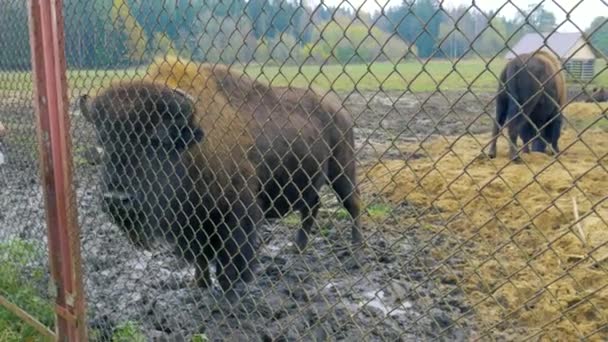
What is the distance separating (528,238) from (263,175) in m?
2.94

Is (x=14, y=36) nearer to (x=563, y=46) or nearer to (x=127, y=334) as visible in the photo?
(x=127, y=334)

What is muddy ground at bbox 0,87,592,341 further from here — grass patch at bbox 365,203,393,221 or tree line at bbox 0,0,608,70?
tree line at bbox 0,0,608,70

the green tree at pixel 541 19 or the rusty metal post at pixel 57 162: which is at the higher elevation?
the green tree at pixel 541 19

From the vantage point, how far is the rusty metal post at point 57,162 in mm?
3191

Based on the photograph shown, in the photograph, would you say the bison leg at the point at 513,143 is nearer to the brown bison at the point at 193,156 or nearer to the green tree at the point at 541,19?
the green tree at the point at 541,19

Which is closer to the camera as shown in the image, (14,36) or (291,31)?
(291,31)

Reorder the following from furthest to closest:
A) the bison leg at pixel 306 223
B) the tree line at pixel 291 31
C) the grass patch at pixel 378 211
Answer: the grass patch at pixel 378 211 → the bison leg at pixel 306 223 → the tree line at pixel 291 31

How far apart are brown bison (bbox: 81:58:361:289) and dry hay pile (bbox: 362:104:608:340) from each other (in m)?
0.92

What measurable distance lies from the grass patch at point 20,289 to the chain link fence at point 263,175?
0.05 ft

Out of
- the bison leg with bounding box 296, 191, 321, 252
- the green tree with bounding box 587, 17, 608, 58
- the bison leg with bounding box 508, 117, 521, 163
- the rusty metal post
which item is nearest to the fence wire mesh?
the rusty metal post

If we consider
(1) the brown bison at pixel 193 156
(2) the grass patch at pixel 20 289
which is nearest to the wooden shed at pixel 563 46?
(1) the brown bison at pixel 193 156

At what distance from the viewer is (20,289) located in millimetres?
4215

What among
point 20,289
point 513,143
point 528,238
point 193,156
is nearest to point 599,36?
point 513,143

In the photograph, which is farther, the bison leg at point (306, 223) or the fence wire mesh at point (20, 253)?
the bison leg at point (306, 223)
